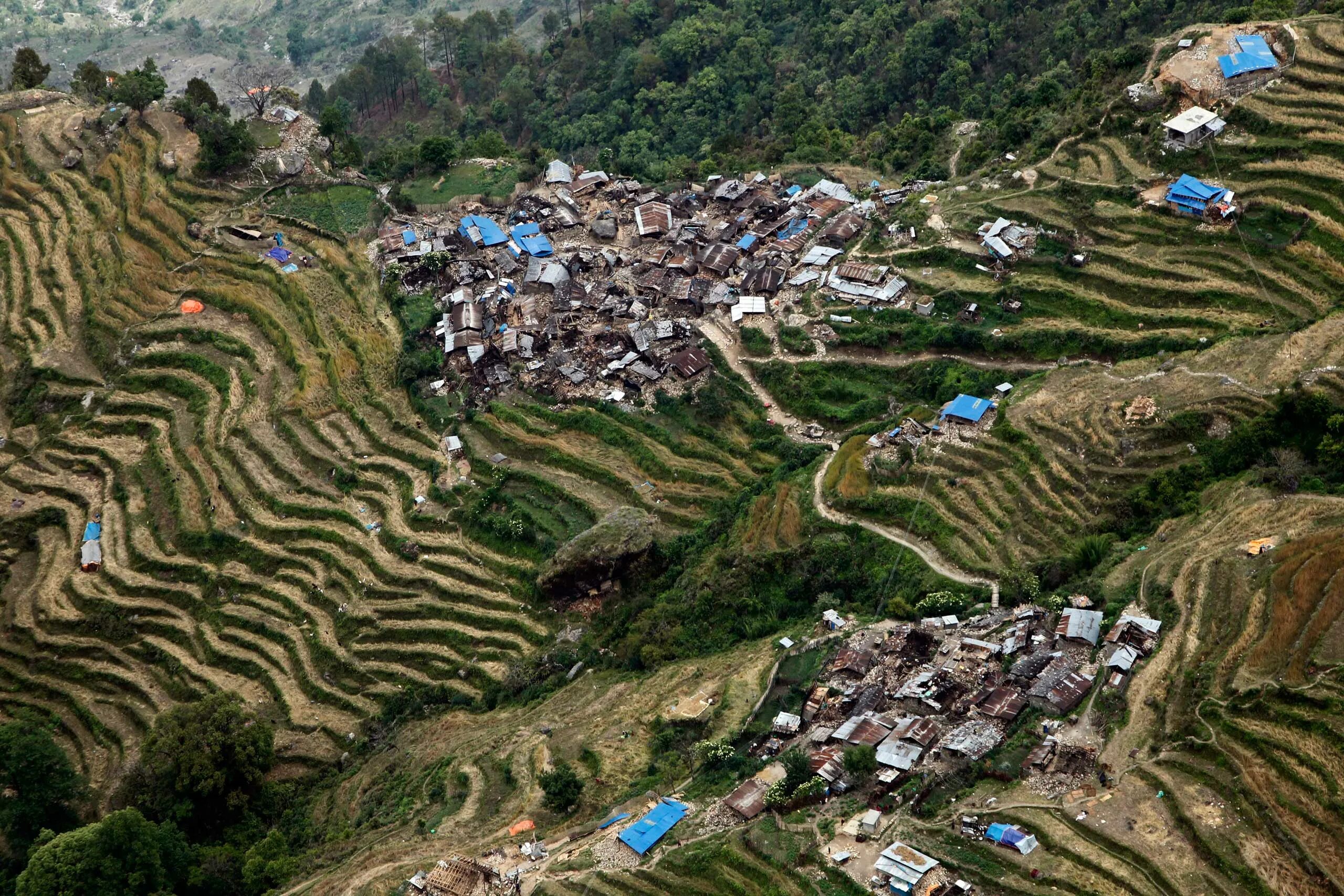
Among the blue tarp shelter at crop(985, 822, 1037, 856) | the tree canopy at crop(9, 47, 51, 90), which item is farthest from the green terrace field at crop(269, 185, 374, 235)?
the blue tarp shelter at crop(985, 822, 1037, 856)

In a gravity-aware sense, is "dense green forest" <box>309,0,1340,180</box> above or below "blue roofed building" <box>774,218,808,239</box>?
above

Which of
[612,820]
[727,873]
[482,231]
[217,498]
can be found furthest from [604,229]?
[727,873]

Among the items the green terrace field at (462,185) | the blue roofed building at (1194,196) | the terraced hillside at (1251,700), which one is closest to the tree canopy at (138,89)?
the green terrace field at (462,185)

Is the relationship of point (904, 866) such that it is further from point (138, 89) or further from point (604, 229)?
point (138, 89)

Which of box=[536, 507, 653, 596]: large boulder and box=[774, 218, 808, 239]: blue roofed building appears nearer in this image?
box=[536, 507, 653, 596]: large boulder

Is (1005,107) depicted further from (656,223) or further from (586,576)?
(586,576)

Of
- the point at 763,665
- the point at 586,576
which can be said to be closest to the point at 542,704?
the point at 586,576

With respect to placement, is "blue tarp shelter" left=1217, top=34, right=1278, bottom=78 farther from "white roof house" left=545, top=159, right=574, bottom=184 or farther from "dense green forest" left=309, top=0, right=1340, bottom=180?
"white roof house" left=545, top=159, right=574, bottom=184
